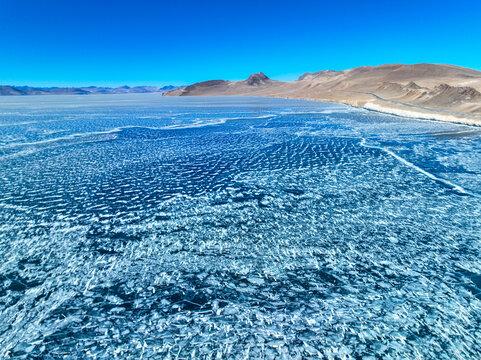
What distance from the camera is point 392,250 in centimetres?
490

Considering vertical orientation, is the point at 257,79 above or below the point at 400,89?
above

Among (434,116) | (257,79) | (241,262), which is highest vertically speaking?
(257,79)

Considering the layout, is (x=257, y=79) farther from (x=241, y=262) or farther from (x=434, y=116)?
(x=241, y=262)

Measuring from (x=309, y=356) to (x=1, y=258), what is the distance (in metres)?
4.82

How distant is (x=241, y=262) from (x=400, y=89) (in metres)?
58.7

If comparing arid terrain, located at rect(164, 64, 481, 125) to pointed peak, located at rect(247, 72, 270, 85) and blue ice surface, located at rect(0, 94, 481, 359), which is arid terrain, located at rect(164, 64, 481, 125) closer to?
pointed peak, located at rect(247, 72, 270, 85)

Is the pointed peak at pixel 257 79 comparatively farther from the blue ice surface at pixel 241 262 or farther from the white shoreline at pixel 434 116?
the blue ice surface at pixel 241 262

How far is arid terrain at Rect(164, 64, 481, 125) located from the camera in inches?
1141

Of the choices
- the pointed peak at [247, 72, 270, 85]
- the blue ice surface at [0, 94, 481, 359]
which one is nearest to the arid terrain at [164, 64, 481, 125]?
the pointed peak at [247, 72, 270, 85]

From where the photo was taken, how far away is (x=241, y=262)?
4.64 metres

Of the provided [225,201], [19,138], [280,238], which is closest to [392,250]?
[280,238]

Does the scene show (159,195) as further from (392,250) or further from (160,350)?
(392,250)

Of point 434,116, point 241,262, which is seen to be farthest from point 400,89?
point 241,262

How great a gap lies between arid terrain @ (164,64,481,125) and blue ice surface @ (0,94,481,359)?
65.8 ft
